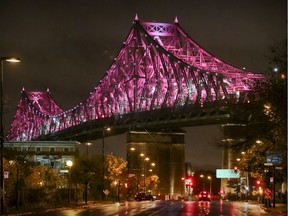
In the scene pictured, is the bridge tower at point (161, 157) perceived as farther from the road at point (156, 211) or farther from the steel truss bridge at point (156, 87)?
the road at point (156, 211)

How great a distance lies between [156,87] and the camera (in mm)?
124500

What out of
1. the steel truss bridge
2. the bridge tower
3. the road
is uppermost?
the steel truss bridge

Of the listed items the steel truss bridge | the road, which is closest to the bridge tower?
the steel truss bridge

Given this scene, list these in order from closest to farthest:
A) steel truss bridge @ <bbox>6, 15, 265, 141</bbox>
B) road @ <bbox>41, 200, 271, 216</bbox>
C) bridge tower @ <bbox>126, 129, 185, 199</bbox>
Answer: road @ <bbox>41, 200, 271, 216</bbox>
steel truss bridge @ <bbox>6, 15, 265, 141</bbox>
bridge tower @ <bbox>126, 129, 185, 199</bbox>

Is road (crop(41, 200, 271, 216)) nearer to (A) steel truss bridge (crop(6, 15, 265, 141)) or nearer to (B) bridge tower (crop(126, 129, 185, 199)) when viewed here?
(A) steel truss bridge (crop(6, 15, 265, 141))

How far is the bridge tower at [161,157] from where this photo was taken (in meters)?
128

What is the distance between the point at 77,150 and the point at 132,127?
Result: 3523 centimetres

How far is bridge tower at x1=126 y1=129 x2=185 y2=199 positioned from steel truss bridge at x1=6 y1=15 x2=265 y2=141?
Result: 6.74 m

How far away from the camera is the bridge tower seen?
128 metres

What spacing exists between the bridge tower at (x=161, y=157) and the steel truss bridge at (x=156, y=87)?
674cm

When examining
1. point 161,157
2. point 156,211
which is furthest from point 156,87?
point 156,211

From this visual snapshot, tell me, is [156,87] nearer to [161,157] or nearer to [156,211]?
[161,157]

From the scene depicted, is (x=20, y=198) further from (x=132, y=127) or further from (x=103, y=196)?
(x=132, y=127)

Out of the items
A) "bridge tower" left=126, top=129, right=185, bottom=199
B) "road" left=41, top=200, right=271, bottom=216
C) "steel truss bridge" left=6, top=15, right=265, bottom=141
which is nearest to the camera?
"road" left=41, top=200, right=271, bottom=216
